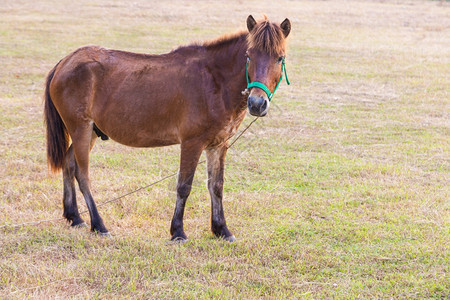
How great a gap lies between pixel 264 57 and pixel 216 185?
161 centimetres

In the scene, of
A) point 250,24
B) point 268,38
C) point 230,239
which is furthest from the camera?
point 230,239

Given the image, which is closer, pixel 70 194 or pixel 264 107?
pixel 264 107

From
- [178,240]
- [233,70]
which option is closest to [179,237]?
[178,240]

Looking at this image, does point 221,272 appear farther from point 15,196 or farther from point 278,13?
point 278,13

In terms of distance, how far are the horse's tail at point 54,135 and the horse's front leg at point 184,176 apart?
5.04ft

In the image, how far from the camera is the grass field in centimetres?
471

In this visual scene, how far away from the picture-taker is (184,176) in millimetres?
5484

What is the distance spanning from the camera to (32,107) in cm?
1128

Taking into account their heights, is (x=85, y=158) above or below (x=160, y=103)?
below

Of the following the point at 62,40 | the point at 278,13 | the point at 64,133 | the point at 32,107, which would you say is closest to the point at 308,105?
the point at 32,107

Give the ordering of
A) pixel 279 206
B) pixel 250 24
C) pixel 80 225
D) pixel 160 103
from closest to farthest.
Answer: pixel 250 24
pixel 160 103
pixel 80 225
pixel 279 206

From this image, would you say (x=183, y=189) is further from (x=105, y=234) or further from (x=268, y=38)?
(x=268, y=38)

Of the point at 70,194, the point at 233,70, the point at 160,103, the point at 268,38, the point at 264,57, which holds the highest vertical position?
the point at 268,38

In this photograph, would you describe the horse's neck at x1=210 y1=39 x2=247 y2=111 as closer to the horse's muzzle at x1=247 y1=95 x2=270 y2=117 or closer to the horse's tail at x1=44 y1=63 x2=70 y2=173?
the horse's muzzle at x1=247 y1=95 x2=270 y2=117
